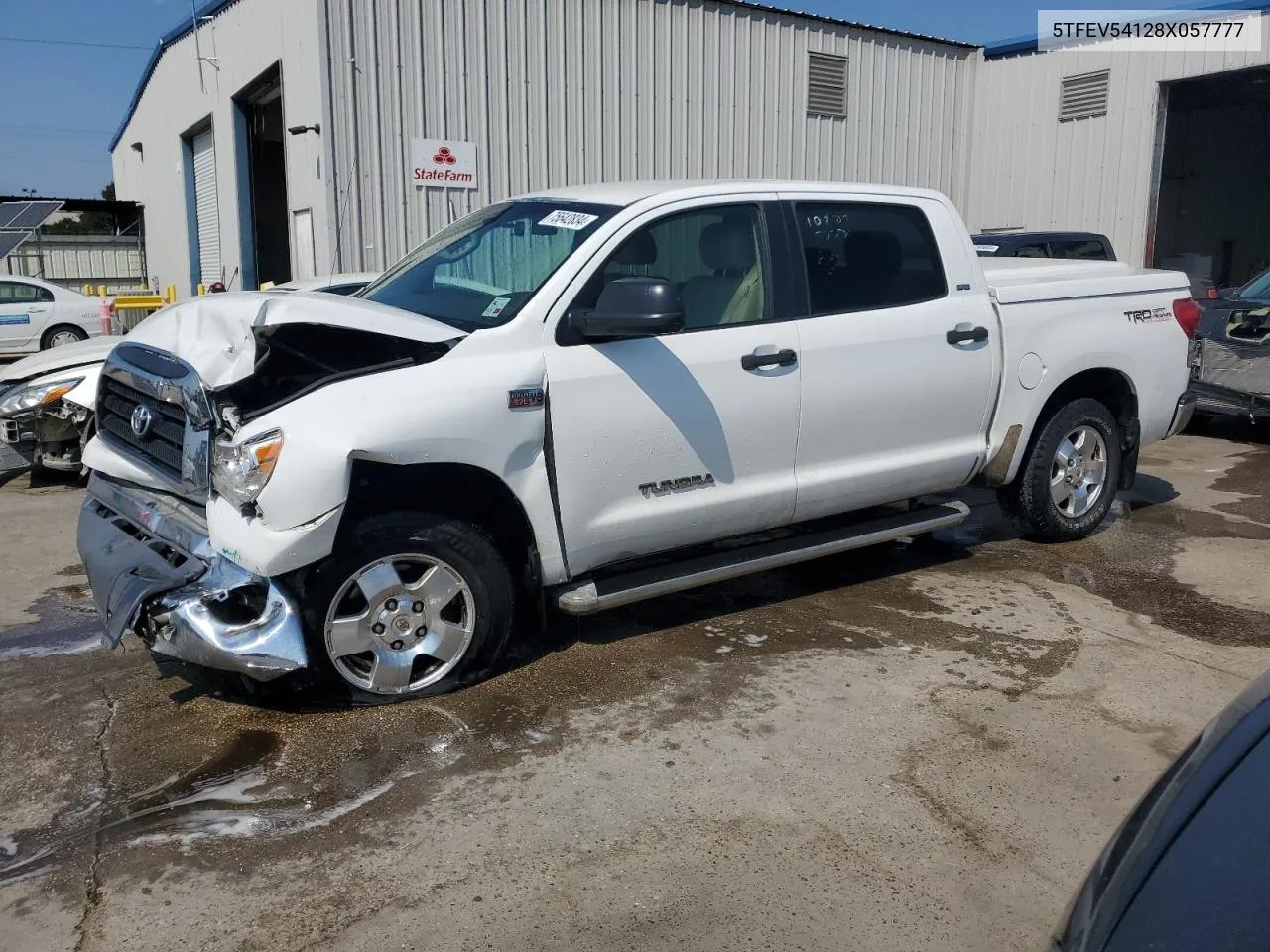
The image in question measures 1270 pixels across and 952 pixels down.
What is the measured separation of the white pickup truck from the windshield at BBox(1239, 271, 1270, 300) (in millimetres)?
4681

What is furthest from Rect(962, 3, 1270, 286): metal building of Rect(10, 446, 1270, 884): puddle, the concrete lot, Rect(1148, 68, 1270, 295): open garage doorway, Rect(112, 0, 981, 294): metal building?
the concrete lot

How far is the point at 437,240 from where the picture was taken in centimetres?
535

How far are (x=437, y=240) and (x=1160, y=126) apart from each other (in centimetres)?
1363

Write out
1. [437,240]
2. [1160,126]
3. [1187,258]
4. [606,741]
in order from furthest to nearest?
[1187,258] → [1160,126] → [437,240] → [606,741]

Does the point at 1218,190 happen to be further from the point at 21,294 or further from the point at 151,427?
the point at 151,427

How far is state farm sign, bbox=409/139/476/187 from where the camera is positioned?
39.8 ft

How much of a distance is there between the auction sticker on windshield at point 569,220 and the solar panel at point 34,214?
44.4ft

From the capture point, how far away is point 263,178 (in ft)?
67.1

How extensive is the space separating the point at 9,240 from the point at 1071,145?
48.8 feet

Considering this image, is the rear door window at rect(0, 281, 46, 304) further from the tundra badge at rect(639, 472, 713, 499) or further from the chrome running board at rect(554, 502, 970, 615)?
the tundra badge at rect(639, 472, 713, 499)

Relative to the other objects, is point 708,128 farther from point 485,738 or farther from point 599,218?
point 485,738

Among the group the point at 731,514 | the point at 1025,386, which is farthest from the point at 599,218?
the point at 1025,386

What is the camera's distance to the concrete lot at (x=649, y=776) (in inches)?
115

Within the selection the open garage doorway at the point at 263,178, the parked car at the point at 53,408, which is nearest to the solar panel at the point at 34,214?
the open garage doorway at the point at 263,178
